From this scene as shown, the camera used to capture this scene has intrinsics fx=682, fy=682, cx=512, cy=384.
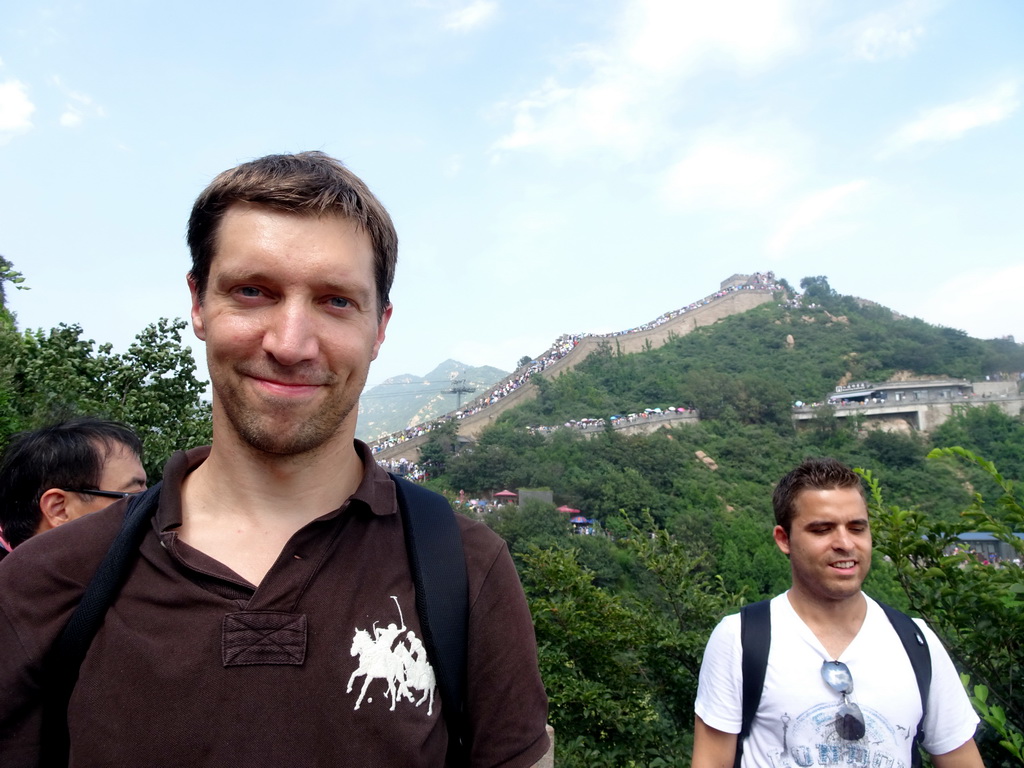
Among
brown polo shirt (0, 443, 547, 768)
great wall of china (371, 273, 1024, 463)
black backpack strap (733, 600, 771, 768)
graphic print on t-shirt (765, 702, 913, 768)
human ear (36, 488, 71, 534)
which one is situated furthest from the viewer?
great wall of china (371, 273, 1024, 463)

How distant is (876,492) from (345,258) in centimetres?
271

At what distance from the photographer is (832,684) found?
1.75 meters

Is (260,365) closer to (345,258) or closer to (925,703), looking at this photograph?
(345,258)

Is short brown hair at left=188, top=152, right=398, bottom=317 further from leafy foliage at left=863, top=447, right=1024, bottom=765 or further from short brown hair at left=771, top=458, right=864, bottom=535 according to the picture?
leafy foliage at left=863, top=447, right=1024, bottom=765

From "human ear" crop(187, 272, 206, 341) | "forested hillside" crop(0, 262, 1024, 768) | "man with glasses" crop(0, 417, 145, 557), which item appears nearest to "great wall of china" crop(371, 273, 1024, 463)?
"forested hillside" crop(0, 262, 1024, 768)

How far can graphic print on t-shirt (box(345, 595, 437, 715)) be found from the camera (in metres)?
0.91

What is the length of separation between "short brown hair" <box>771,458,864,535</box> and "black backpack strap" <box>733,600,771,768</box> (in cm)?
34

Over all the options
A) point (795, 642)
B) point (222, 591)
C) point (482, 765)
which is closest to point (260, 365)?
point (222, 591)

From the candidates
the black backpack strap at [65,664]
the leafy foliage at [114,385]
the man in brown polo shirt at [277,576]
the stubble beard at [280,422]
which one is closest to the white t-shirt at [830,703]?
the man in brown polo shirt at [277,576]

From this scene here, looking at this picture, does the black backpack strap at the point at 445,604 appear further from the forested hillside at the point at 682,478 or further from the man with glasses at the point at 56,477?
the forested hillside at the point at 682,478

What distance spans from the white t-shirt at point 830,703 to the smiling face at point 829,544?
0.12 meters

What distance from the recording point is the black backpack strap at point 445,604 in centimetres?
95

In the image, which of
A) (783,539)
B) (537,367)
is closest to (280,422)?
(783,539)

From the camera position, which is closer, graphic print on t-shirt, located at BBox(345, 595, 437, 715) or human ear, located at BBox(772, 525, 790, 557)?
graphic print on t-shirt, located at BBox(345, 595, 437, 715)
